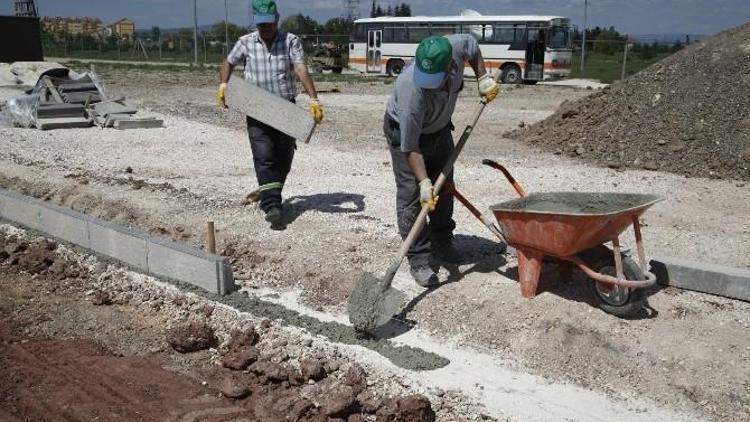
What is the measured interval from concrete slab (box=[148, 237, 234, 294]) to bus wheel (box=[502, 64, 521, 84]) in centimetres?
2144

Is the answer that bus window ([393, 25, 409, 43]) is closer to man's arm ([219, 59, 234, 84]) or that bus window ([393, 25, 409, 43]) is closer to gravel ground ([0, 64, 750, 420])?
gravel ground ([0, 64, 750, 420])

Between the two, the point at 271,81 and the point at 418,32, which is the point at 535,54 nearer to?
the point at 418,32

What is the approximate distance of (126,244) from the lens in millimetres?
5062

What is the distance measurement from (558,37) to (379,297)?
72.9 feet

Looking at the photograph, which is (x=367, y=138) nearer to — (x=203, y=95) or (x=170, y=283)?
(x=170, y=283)

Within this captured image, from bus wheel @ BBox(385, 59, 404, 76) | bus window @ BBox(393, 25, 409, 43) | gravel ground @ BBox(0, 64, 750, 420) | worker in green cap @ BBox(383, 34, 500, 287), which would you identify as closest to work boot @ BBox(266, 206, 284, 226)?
gravel ground @ BBox(0, 64, 750, 420)

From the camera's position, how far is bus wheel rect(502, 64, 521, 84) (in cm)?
2467

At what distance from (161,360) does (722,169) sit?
7172 mm

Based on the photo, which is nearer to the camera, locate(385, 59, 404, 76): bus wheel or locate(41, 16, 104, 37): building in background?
locate(385, 59, 404, 76): bus wheel

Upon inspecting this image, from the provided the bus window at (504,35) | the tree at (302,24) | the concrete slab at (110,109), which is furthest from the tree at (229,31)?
the concrete slab at (110,109)

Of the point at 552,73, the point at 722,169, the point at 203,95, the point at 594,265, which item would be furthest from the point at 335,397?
Answer: the point at 552,73

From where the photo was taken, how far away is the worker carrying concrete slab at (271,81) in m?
5.60

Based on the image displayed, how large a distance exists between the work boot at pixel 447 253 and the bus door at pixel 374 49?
24.0 m

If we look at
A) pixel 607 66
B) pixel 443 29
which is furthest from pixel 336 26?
pixel 443 29
